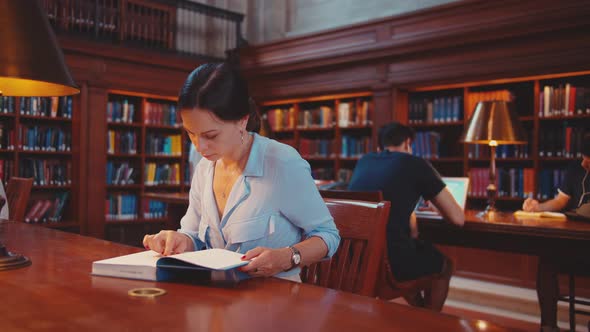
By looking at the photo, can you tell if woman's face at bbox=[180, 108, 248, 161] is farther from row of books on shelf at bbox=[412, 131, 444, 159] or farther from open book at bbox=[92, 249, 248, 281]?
row of books on shelf at bbox=[412, 131, 444, 159]

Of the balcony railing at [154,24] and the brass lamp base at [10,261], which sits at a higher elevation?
the balcony railing at [154,24]

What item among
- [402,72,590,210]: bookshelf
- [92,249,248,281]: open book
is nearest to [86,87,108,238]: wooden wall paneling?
[402,72,590,210]: bookshelf

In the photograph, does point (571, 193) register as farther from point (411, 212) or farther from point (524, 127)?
point (524, 127)

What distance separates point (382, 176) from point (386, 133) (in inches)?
20.6

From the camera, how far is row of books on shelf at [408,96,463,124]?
5285 mm

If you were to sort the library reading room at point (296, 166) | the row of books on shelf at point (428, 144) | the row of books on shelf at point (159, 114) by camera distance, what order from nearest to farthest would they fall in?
the library reading room at point (296, 166), the row of books on shelf at point (428, 144), the row of books on shelf at point (159, 114)

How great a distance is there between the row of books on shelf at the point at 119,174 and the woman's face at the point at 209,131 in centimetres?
524

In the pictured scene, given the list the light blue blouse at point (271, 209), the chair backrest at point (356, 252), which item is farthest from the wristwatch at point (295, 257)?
the chair backrest at point (356, 252)

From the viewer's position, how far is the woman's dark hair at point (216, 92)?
1.46m

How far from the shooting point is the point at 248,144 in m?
1.65

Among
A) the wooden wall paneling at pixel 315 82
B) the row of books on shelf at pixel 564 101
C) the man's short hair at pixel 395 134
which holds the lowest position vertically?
the man's short hair at pixel 395 134

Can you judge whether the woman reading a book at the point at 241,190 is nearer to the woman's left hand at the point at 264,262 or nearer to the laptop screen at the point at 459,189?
the woman's left hand at the point at 264,262

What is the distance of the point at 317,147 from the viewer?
256 inches

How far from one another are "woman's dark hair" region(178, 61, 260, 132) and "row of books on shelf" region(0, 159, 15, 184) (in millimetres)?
4913
